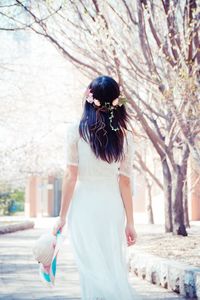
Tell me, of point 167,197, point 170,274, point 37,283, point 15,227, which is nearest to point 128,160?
point 170,274

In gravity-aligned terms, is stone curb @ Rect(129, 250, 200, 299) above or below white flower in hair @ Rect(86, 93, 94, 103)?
below

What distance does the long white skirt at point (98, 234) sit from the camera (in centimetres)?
451

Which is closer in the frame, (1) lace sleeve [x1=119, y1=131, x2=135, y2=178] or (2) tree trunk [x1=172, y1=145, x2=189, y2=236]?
(1) lace sleeve [x1=119, y1=131, x2=135, y2=178]

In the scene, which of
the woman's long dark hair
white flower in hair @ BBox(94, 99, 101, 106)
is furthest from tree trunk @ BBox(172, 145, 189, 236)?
white flower in hair @ BBox(94, 99, 101, 106)

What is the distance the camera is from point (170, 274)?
8.38m

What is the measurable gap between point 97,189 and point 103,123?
0.44 meters

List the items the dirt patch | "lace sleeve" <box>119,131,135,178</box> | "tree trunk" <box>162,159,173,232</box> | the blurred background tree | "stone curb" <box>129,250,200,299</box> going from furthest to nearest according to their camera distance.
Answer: "tree trunk" <box>162,159,173,232</box> → the blurred background tree → the dirt patch → "stone curb" <box>129,250,200,299</box> → "lace sleeve" <box>119,131,135,178</box>

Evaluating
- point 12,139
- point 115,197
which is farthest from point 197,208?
point 115,197

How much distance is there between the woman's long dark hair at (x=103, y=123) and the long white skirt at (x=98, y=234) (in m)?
0.21

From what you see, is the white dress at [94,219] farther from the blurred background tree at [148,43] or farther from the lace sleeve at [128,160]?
the blurred background tree at [148,43]

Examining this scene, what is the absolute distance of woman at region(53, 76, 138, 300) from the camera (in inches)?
178

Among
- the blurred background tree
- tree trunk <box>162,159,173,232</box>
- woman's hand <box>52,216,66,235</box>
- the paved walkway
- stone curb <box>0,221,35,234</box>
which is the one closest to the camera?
woman's hand <box>52,216,66,235</box>

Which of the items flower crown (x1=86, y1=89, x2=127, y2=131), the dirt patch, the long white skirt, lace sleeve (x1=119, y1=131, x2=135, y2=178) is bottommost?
the dirt patch

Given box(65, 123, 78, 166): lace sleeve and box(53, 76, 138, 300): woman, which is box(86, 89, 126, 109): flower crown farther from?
box(65, 123, 78, 166): lace sleeve
